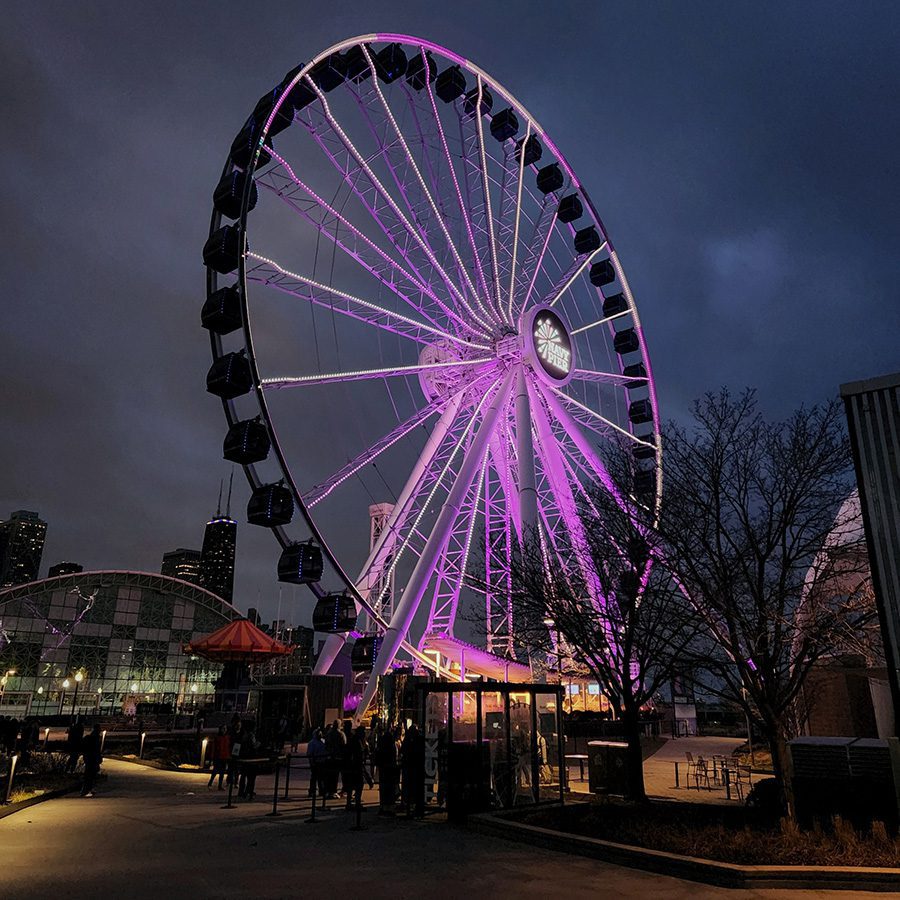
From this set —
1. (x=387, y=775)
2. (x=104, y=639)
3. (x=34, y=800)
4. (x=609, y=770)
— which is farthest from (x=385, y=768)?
(x=104, y=639)

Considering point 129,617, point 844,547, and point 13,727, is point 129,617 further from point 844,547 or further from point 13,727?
point 844,547

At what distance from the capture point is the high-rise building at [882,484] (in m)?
9.62

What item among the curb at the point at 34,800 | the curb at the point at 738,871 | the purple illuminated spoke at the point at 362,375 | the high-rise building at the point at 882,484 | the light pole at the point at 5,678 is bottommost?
the curb at the point at 34,800

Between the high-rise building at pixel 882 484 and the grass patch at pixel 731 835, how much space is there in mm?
1985

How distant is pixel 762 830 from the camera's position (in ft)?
→ 31.2

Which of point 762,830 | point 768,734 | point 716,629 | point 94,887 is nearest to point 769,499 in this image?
point 716,629

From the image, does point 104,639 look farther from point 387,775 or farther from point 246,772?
point 387,775

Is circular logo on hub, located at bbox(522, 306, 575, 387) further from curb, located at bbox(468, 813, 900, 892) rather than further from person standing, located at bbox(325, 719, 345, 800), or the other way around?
curb, located at bbox(468, 813, 900, 892)

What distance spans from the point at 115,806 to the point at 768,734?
11.5 metres

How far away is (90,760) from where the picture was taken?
15500mm

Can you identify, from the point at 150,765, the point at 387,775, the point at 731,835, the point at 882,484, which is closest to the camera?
the point at 731,835

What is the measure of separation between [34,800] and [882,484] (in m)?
15.4

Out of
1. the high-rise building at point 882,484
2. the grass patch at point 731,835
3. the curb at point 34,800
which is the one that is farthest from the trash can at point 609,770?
the curb at point 34,800

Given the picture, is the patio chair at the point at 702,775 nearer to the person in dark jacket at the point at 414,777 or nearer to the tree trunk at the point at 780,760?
the tree trunk at the point at 780,760
